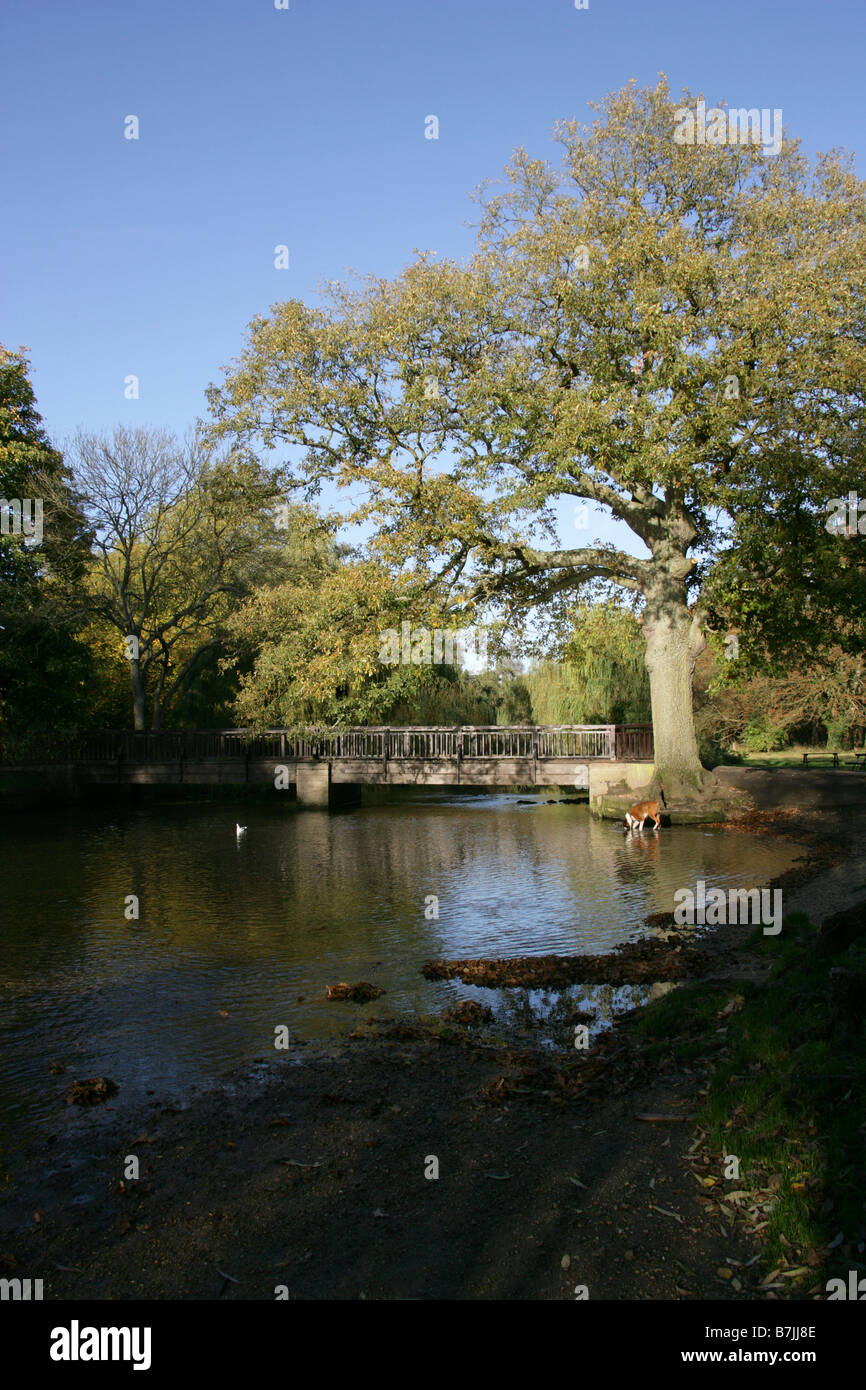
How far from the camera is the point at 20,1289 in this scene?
3914 millimetres

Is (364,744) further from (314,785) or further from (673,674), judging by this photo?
(673,674)

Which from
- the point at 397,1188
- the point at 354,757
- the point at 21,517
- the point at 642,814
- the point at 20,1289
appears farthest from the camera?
the point at 354,757

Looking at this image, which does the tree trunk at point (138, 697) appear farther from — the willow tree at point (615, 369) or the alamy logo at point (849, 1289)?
the alamy logo at point (849, 1289)

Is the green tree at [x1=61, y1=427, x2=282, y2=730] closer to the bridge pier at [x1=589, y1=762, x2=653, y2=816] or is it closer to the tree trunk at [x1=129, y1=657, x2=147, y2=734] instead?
the tree trunk at [x1=129, y1=657, x2=147, y2=734]

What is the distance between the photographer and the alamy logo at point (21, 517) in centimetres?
2770

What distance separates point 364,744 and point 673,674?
12.4 metres

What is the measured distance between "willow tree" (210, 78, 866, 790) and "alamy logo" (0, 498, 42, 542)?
8467 mm

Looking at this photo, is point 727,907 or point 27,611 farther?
point 27,611

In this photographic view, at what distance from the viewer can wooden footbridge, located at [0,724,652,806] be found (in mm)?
29422

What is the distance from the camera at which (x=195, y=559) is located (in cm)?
3953

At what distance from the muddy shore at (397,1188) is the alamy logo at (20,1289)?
0.08 metres

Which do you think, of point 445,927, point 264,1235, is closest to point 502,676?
point 445,927
